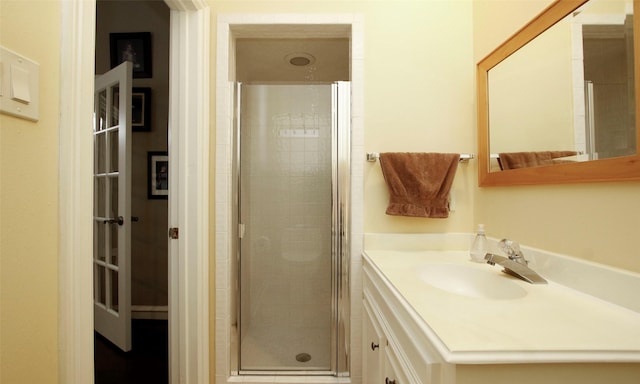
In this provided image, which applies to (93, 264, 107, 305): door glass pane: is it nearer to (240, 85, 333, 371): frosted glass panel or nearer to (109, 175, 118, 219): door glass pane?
(109, 175, 118, 219): door glass pane

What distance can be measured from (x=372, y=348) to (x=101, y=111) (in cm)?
225

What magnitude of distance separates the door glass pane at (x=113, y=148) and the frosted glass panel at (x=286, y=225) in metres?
0.97

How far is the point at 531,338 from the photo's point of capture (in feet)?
1.76

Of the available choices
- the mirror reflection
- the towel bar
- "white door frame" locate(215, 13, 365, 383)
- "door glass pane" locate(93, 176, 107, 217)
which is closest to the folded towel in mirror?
the mirror reflection

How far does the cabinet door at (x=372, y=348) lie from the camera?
37.1 inches

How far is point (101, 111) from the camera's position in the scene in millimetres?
1827

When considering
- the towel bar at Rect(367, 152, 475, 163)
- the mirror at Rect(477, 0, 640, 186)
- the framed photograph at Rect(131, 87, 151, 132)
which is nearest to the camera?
the mirror at Rect(477, 0, 640, 186)

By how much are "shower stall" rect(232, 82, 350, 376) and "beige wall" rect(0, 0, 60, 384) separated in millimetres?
938

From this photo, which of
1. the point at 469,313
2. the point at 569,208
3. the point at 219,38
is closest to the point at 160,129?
the point at 219,38

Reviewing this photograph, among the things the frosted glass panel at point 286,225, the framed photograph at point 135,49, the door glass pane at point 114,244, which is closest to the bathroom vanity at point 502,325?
the frosted glass panel at point 286,225

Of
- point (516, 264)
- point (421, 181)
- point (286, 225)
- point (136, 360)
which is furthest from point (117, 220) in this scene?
point (516, 264)

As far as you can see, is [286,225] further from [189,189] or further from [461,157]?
[461,157]

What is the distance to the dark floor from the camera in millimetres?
1511

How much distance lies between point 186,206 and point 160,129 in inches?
50.5
